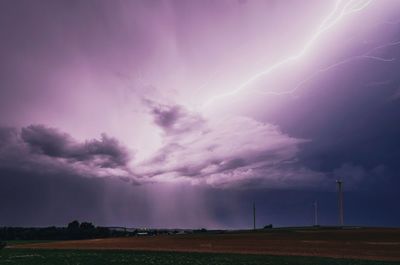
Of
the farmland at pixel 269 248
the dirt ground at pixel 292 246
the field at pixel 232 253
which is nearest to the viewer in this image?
the field at pixel 232 253

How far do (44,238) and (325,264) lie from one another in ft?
502

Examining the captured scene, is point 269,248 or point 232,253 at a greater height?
point 269,248

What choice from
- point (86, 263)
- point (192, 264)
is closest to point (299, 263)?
point (192, 264)

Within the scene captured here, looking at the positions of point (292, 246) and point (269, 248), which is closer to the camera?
point (269, 248)

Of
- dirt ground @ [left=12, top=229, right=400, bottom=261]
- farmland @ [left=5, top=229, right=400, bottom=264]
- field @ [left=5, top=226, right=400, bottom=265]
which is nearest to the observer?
field @ [left=5, top=226, right=400, bottom=265]

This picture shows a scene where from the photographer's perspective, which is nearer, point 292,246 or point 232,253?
point 232,253

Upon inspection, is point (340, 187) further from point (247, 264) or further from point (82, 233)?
point (247, 264)

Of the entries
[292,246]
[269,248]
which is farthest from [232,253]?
[292,246]

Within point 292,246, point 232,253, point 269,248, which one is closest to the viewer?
point 232,253

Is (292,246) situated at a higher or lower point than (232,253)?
higher

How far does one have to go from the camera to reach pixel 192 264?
52969mm

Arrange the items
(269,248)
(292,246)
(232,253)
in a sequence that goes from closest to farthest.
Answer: (232,253) < (269,248) < (292,246)

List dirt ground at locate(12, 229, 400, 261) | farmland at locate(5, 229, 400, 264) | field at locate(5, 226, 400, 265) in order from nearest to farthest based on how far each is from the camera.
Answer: field at locate(5, 226, 400, 265), farmland at locate(5, 229, 400, 264), dirt ground at locate(12, 229, 400, 261)

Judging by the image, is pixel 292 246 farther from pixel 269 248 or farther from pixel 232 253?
pixel 232 253
